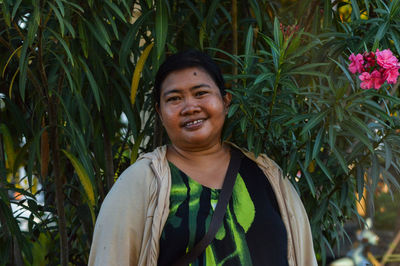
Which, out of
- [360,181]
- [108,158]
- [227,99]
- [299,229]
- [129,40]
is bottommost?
[299,229]

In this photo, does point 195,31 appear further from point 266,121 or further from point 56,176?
point 56,176

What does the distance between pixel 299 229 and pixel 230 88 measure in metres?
0.60

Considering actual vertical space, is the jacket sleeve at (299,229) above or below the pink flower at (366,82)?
below

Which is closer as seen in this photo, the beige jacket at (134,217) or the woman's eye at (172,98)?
the beige jacket at (134,217)

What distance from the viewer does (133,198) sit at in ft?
5.48

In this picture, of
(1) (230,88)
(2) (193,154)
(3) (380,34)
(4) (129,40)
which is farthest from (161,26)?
(3) (380,34)

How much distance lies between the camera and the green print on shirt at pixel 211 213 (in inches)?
64.5

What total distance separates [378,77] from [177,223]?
0.77 metres

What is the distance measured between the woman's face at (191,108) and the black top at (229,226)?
11 cm

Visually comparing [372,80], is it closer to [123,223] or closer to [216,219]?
[216,219]

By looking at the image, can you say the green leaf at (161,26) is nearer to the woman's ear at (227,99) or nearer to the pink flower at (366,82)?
the woman's ear at (227,99)

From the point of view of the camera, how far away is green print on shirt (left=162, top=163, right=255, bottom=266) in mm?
1638

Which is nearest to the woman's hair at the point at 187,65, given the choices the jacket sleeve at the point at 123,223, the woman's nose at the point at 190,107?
the woman's nose at the point at 190,107

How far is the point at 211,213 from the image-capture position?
168 centimetres
